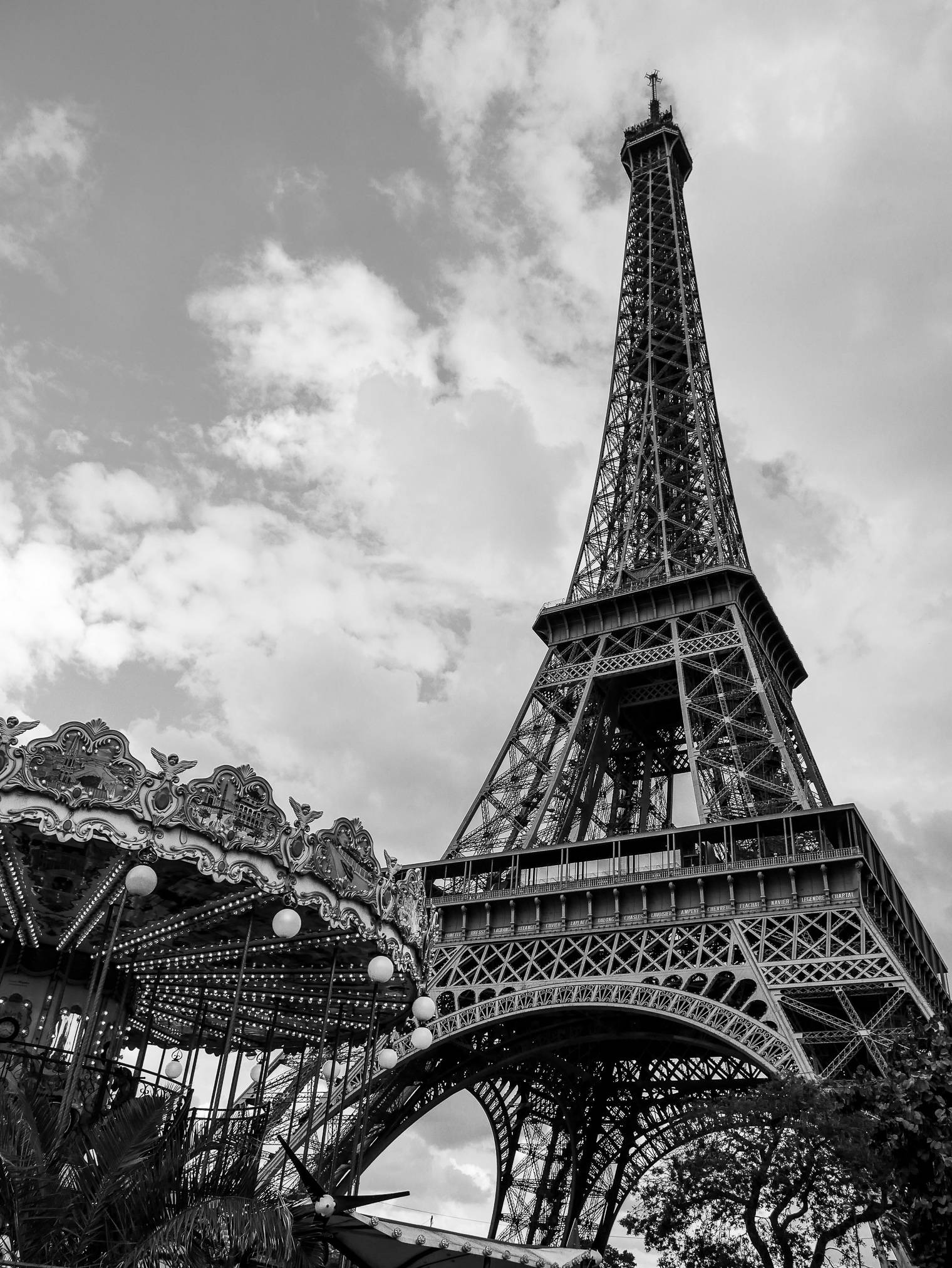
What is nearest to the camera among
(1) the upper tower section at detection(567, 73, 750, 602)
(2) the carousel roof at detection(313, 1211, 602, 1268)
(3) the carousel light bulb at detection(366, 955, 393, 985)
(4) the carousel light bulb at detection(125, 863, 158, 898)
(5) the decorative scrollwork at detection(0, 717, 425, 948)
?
(2) the carousel roof at detection(313, 1211, 602, 1268)

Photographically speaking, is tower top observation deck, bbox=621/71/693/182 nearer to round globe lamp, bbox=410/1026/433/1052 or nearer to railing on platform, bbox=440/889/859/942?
railing on platform, bbox=440/889/859/942

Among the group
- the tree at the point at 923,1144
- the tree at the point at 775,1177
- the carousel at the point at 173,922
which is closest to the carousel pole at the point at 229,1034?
the carousel at the point at 173,922

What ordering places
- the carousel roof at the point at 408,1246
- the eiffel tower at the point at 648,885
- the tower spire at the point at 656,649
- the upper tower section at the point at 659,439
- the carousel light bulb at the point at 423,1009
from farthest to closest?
the upper tower section at the point at 659,439 → the tower spire at the point at 656,649 → the eiffel tower at the point at 648,885 → the carousel light bulb at the point at 423,1009 → the carousel roof at the point at 408,1246

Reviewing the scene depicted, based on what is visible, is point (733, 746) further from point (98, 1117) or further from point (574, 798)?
point (98, 1117)

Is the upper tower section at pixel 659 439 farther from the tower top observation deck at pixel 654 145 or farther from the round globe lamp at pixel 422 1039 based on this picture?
the round globe lamp at pixel 422 1039

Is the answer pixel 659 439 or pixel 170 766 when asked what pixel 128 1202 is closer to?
pixel 170 766

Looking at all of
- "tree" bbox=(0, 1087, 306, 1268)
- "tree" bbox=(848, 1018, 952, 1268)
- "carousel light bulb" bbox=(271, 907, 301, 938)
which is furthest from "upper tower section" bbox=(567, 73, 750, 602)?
"tree" bbox=(0, 1087, 306, 1268)
